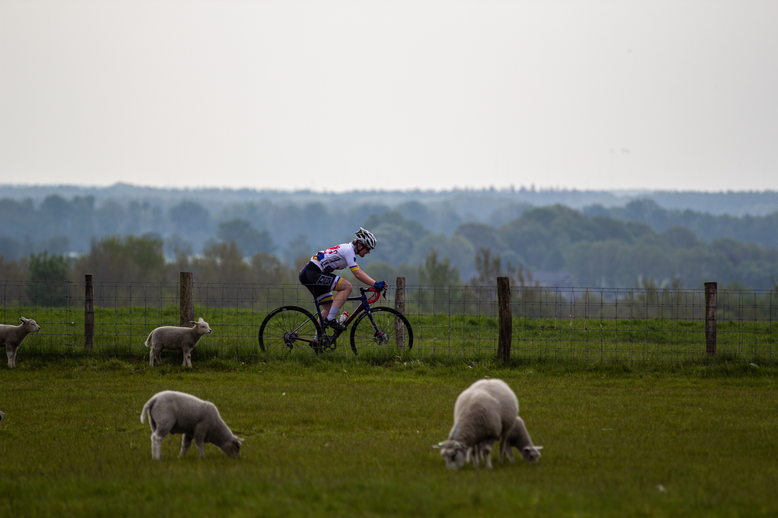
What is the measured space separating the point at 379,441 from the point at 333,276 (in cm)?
586

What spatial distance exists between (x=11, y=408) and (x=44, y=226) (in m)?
206

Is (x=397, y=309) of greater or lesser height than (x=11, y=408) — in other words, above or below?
above

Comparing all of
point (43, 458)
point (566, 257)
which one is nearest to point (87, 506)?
point (43, 458)

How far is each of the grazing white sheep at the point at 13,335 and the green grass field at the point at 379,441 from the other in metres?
0.33

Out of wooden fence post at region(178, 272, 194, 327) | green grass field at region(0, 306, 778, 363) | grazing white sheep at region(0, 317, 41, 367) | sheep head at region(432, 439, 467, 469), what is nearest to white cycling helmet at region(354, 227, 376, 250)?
green grass field at region(0, 306, 778, 363)

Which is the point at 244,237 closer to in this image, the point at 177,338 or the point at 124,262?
the point at 124,262

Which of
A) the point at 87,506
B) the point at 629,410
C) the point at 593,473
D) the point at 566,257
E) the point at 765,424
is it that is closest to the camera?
the point at 87,506

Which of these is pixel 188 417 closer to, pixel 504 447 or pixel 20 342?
pixel 504 447

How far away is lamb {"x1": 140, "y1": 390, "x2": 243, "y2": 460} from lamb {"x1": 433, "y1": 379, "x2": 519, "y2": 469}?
7.87ft

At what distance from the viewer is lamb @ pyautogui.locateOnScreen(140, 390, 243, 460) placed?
712 cm

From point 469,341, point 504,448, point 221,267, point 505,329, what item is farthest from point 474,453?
point 221,267

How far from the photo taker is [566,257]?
169 meters

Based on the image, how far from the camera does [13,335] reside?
1310cm

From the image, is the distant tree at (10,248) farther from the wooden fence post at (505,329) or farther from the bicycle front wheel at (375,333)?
the wooden fence post at (505,329)
